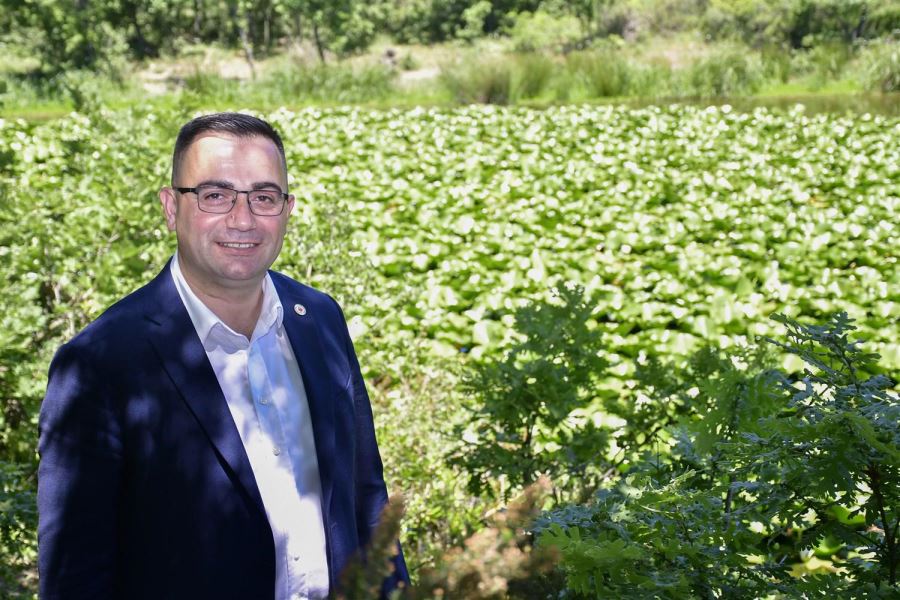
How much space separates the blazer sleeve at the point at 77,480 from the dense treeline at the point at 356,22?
2421 centimetres

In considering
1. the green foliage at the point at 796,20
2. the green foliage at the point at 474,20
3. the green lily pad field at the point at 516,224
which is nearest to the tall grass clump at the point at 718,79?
the green lily pad field at the point at 516,224

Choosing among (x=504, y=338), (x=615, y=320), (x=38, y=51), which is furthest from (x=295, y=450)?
(x=38, y=51)

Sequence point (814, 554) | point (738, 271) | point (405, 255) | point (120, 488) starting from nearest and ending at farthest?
point (120, 488) < point (814, 554) < point (738, 271) < point (405, 255)

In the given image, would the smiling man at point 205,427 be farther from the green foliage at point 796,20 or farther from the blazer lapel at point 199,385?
the green foliage at point 796,20

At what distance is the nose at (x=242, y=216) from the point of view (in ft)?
5.29

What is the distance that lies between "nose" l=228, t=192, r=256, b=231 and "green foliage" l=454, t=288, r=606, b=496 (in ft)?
4.54

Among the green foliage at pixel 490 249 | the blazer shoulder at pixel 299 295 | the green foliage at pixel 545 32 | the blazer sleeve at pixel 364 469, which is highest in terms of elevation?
the green foliage at pixel 545 32

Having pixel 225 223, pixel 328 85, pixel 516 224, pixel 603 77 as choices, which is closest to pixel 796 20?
pixel 603 77

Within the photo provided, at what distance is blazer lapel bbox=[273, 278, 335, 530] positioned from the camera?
68.0 inches

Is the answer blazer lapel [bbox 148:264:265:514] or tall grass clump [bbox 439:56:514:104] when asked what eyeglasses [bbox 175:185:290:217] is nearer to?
blazer lapel [bbox 148:264:265:514]

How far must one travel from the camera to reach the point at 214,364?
1.65m

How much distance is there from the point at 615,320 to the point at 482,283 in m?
0.95

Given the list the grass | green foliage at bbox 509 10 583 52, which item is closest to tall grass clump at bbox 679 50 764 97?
the grass

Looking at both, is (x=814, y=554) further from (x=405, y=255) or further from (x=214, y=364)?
(x=405, y=255)
